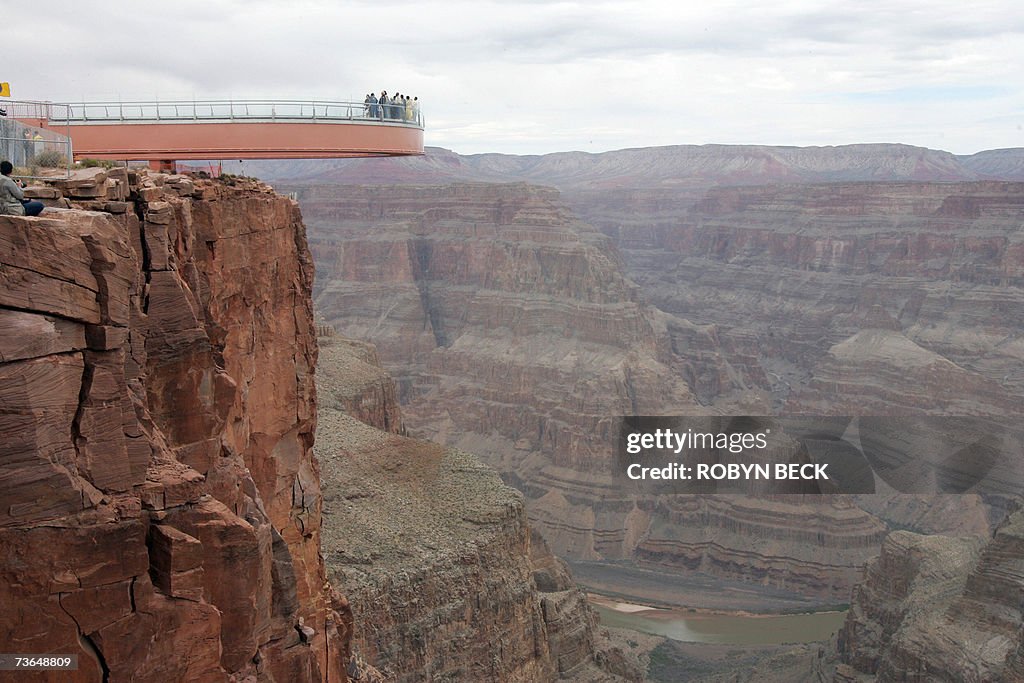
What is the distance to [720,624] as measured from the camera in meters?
66.1

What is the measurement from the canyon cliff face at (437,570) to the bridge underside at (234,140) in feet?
45.6

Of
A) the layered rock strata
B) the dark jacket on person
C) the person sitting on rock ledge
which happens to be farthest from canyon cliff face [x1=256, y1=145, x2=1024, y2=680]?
the dark jacket on person

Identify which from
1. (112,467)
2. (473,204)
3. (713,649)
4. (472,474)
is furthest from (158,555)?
(473,204)

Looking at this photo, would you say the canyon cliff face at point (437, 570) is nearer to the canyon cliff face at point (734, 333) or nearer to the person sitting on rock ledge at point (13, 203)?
the canyon cliff face at point (734, 333)

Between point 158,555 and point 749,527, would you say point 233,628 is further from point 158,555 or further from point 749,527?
point 749,527

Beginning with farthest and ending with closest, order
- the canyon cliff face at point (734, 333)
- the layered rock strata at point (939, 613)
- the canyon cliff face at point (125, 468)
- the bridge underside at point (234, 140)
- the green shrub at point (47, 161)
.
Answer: the canyon cliff face at point (734, 333)
the layered rock strata at point (939, 613)
the bridge underside at point (234, 140)
the green shrub at point (47, 161)
the canyon cliff face at point (125, 468)

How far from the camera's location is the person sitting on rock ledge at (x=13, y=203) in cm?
1018

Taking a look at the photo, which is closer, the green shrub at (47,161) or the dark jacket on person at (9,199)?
the dark jacket on person at (9,199)

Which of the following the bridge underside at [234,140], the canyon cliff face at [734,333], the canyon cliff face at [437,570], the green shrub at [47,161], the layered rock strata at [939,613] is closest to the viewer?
the green shrub at [47,161]

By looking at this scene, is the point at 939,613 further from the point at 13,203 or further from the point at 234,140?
the point at 13,203

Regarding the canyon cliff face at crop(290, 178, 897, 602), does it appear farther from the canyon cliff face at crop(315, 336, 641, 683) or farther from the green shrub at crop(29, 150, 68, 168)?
the green shrub at crop(29, 150, 68, 168)

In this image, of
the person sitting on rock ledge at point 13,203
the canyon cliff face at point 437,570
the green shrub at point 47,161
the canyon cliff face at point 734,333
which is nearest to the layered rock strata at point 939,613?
the canyon cliff face at point 734,333

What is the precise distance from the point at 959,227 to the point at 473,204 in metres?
53.1

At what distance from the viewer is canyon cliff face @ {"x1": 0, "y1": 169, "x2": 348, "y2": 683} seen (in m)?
9.73
